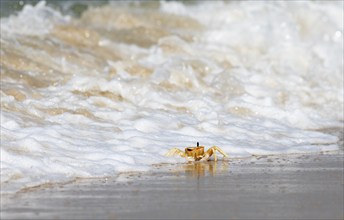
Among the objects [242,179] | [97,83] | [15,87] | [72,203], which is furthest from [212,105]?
[72,203]

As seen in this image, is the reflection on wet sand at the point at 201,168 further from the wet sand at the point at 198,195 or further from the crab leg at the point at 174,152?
the crab leg at the point at 174,152

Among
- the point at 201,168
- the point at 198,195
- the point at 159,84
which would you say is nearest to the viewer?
the point at 198,195

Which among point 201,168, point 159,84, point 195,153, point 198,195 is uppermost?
point 159,84

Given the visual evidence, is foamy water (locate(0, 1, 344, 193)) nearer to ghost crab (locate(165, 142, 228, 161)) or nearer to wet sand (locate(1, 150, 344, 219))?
ghost crab (locate(165, 142, 228, 161))

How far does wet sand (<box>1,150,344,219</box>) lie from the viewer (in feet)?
13.6

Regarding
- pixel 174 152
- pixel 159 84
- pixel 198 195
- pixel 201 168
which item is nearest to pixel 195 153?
pixel 174 152

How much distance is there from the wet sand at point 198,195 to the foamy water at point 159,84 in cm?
25

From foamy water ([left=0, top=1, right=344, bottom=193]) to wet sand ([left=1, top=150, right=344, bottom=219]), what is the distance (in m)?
0.25

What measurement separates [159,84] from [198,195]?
13.1 ft

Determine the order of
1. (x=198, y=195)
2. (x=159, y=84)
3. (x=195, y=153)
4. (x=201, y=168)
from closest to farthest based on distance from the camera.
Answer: (x=198, y=195) < (x=201, y=168) < (x=195, y=153) < (x=159, y=84)

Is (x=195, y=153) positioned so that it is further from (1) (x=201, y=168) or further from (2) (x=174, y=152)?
(1) (x=201, y=168)

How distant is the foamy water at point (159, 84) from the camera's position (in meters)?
5.88

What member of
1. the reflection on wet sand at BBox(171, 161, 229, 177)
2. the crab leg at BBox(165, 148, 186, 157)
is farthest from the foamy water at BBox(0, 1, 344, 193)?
the reflection on wet sand at BBox(171, 161, 229, 177)

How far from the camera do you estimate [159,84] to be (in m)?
8.55
